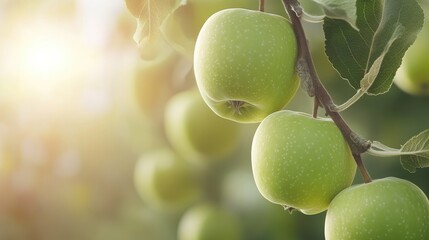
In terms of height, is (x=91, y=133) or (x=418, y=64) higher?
(x=418, y=64)

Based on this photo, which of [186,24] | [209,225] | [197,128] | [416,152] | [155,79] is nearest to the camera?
[416,152]

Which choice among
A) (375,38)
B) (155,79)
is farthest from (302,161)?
(155,79)

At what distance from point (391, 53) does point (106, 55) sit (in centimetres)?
125

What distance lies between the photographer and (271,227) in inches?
76.3

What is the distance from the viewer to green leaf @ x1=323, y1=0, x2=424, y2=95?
74 cm

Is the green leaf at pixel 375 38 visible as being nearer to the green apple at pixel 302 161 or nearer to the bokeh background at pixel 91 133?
the green apple at pixel 302 161

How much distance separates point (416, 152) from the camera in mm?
790

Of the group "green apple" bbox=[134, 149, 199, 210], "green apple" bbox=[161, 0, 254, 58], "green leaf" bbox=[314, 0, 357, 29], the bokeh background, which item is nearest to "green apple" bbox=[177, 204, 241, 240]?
"green apple" bbox=[134, 149, 199, 210]

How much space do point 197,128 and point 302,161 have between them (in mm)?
724

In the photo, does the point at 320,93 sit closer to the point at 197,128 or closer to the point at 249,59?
the point at 249,59

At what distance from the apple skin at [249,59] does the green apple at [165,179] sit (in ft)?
2.90

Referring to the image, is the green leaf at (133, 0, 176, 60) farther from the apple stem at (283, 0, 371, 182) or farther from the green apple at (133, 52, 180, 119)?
the green apple at (133, 52, 180, 119)

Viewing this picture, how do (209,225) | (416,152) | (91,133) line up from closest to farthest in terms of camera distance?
1. (416,152)
2. (209,225)
3. (91,133)

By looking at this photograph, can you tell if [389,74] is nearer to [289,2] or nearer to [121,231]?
[289,2]
